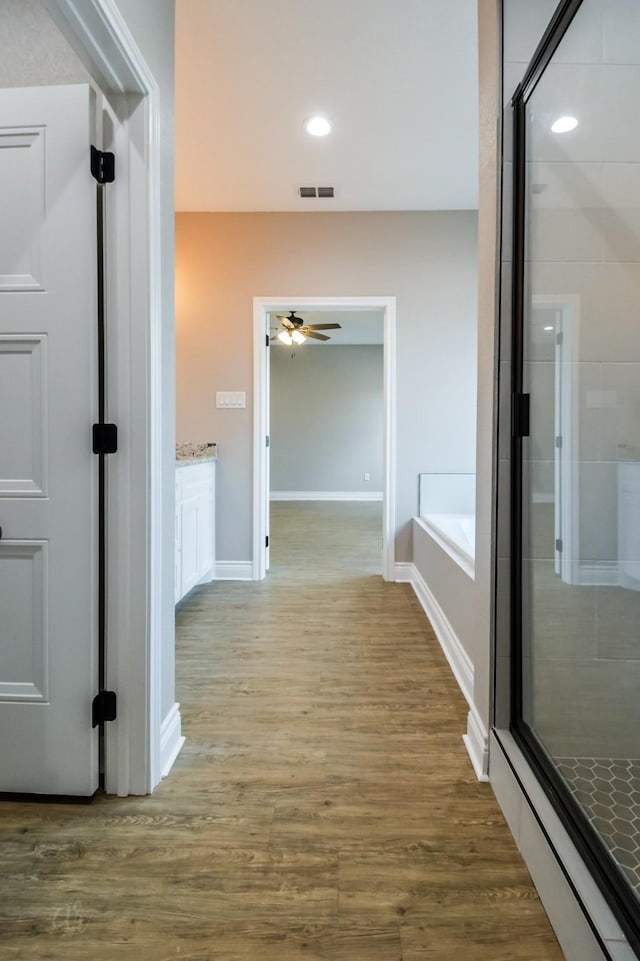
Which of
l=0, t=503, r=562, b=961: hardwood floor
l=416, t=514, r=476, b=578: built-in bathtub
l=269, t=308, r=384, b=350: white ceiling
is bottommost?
l=0, t=503, r=562, b=961: hardwood floor

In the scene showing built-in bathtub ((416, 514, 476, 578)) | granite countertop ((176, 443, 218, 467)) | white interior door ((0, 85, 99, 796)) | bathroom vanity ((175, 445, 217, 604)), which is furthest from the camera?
granite countertop ((176, 443, 218, 467))

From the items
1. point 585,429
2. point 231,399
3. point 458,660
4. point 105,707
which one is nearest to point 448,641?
point 458,660

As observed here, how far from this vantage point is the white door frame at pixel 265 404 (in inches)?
139

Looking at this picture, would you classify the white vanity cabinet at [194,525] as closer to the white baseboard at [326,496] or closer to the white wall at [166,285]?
the white wall at [166,285]

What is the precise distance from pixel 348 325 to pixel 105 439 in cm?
617

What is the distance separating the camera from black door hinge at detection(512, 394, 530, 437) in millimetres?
1334

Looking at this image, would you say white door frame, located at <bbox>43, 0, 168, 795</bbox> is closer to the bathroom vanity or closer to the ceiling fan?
the bathroom vanity

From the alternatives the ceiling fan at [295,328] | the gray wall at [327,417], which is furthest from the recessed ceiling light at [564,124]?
the gray wall at [327,417]

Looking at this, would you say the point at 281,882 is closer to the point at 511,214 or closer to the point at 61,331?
the point at 61,331

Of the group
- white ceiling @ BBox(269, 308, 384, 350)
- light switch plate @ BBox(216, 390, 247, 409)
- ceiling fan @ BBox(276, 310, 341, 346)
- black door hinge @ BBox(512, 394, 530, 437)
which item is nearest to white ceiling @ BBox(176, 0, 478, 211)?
light switch plate @ BBox(216, 390, 247, 409)

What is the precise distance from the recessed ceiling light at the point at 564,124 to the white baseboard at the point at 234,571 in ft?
9.97

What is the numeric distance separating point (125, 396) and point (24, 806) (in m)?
1.17

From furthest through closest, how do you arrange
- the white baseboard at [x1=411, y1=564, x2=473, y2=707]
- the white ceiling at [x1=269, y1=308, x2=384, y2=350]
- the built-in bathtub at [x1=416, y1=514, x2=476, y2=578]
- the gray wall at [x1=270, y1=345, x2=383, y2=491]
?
the gray wall at [x1=270, y1=345, x2=383, y2=491] < the white ceiling at [x1=269, y1=308, x2=384, y2=350] < the built-in bathtub at [x1=416, y1=514, x2=476, y2=578] < the white baseboard at [x1=411, y1=564, x2=473, y2=707]

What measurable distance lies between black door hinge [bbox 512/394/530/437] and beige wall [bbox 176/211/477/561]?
2.23 m
